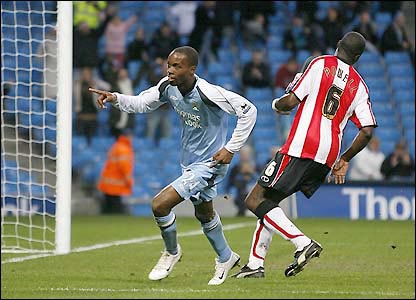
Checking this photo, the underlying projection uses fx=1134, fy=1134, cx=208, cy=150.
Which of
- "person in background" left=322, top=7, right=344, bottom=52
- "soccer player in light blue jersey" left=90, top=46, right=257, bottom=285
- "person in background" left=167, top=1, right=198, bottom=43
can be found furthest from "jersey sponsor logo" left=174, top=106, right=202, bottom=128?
"person in background" left=167, top=1, right=198, bottom=43

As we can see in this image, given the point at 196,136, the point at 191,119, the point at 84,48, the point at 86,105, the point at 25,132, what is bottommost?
the point at 25,132

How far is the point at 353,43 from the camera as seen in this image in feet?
30.7

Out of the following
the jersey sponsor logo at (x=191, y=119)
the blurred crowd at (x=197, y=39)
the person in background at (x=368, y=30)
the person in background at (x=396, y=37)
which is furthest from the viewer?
the person in background at (x=396, y=37)

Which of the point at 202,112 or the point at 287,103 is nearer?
the point at 287,103

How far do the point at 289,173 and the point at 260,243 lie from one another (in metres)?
0.76

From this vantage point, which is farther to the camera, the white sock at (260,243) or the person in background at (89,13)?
the person in background at (89,13)

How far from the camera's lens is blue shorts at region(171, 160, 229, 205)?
381 inches

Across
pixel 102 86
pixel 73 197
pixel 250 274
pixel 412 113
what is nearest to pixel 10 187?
pixel 73 197

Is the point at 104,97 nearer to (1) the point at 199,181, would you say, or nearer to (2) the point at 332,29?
(1) the point at 199,181

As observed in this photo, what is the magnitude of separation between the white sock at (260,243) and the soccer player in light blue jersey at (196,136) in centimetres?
34

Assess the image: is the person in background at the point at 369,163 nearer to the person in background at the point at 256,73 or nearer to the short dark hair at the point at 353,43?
the person in background at the point at 256,73

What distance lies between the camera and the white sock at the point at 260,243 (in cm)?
986

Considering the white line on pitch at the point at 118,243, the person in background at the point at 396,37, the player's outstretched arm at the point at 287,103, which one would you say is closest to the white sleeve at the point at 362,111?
the player's outstretched arm at the point at 287,103

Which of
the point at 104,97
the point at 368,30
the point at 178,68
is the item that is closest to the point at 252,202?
the point at 178,68
